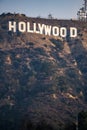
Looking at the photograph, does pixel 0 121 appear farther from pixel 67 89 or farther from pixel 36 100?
pixel 67 89

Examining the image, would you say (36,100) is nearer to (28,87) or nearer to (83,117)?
(28,87)

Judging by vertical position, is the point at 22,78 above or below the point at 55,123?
above

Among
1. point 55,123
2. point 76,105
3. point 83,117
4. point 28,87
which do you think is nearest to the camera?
point 83,117

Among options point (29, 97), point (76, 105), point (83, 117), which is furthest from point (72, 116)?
point (83, 117)

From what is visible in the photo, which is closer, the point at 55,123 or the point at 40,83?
the point at 55,123

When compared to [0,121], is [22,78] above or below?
above

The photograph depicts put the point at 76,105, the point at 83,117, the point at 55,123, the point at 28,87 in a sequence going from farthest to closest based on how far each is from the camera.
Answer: the point at 28,87 < the point at 76,105 < the point at 55,123 < the point at 83,117

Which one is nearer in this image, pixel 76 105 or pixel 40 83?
pixel 76 105

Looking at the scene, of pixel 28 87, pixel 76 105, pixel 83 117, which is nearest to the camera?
pixel 83 117

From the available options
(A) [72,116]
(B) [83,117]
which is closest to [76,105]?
(A) [72,116]
